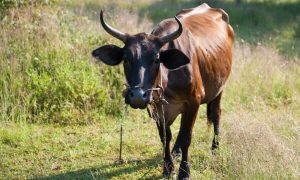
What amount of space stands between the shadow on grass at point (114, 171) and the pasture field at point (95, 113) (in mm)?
13

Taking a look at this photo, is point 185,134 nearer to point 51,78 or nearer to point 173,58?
point 173,58

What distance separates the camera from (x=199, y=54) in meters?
6.33

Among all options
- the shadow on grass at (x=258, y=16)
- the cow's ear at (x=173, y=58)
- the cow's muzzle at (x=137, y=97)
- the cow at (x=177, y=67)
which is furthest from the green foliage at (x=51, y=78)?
the shadow on grass at (x=258, y=16)

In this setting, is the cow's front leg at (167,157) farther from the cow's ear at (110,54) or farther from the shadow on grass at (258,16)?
the shadow on grass at (258,16)

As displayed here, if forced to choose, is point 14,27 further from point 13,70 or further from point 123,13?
point 123,13

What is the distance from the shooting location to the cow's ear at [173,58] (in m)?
5.46

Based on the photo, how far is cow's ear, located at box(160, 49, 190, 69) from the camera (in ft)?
17.9

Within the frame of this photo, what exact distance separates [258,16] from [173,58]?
1513 cm

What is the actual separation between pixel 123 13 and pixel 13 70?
4131 mm

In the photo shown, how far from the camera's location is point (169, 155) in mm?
6383

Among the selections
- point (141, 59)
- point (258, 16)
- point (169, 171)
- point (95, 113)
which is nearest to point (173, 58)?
point (141, 59)

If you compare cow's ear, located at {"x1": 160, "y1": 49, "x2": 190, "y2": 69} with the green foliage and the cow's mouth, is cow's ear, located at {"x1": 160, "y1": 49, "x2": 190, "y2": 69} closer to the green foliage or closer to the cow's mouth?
the cow's mouth

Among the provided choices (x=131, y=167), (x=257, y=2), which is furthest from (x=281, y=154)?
(x=257, y=2)

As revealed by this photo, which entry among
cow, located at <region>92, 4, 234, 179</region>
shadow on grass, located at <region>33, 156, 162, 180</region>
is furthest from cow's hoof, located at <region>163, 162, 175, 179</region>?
shadow on grass, located at <region>33, 156, 162, 180</region>
